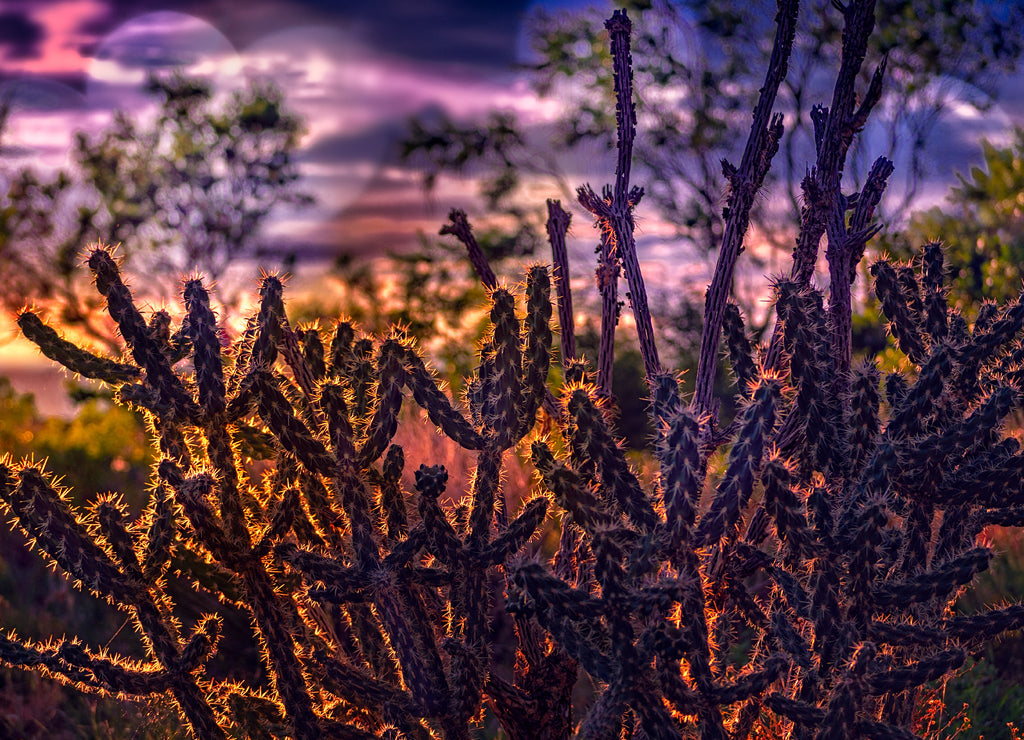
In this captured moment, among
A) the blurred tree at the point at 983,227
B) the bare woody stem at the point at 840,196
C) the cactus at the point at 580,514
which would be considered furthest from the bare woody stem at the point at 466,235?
the blurred tree at the point at 983,227

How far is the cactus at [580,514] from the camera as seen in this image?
285 centimetres

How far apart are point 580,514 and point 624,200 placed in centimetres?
131

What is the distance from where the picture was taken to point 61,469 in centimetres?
1393

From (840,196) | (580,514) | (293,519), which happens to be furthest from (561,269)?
(293,519)

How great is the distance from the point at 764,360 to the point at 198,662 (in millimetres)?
2400

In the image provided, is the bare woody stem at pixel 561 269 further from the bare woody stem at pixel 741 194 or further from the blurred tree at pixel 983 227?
the blurred tree at pixel 983 227

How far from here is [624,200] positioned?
3557mm

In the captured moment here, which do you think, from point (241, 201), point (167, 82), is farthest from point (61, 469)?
point (167, 82)

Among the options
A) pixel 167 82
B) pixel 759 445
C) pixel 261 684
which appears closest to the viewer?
pixel 759 445

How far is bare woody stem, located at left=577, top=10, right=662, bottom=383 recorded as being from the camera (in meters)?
3.47

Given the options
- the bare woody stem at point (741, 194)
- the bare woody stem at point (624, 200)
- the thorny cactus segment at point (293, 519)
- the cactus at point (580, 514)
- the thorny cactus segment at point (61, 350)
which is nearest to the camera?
the cactus at point (580, 514)

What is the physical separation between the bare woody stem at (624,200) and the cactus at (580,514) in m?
A: 0.01

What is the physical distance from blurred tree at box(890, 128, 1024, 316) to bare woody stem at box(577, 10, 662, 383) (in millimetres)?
9943

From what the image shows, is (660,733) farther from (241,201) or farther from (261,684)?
(241,201)
